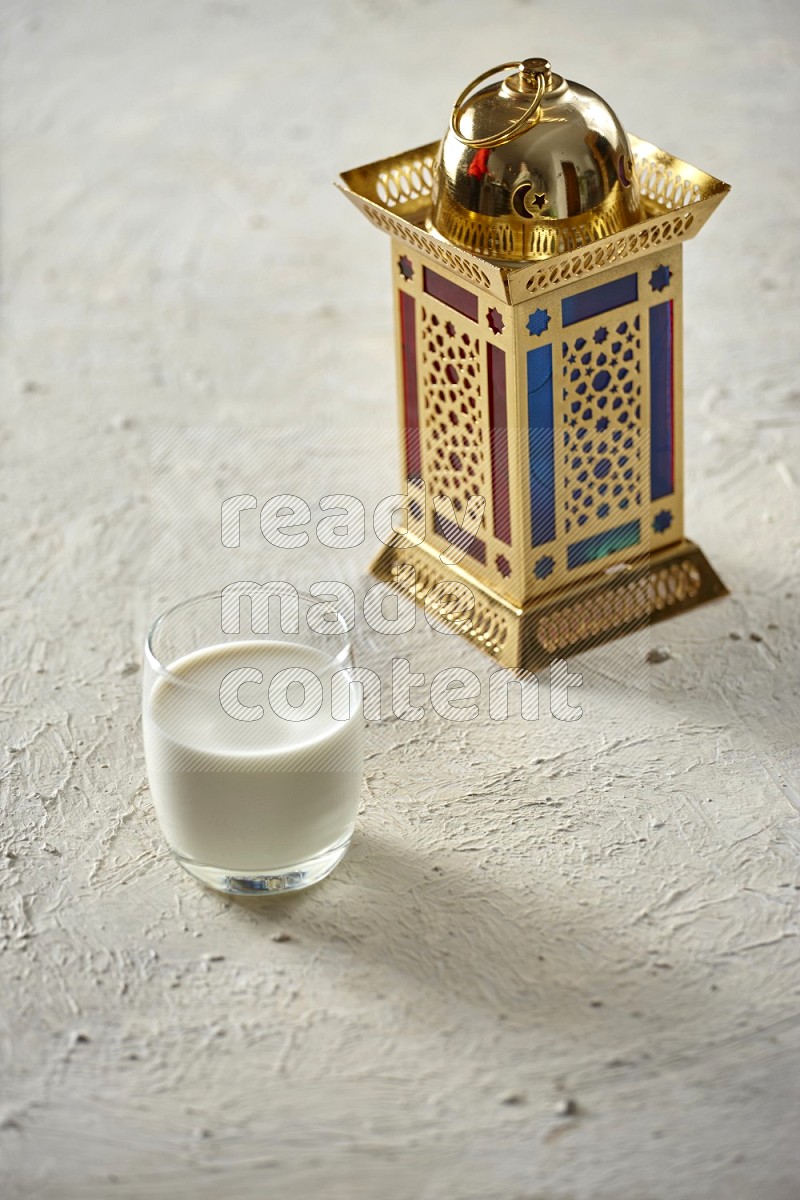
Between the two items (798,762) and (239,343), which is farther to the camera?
(239,343)

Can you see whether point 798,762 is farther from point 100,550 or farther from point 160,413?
point 160,413

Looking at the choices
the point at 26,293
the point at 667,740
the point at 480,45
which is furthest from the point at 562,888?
the point at 480,45

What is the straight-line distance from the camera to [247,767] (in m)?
1.13

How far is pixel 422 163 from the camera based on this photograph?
1484 millimetres

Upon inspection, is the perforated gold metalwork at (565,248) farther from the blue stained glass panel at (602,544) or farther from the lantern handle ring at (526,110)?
the blue stained glass panel at (602,544)

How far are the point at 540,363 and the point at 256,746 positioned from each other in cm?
44

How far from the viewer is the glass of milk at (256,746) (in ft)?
3.75

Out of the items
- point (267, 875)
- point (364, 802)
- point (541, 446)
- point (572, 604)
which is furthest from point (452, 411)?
point (267, 875)

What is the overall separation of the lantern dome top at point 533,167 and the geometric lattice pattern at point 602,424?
3.6 inches

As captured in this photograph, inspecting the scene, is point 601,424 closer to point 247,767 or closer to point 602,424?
point 602,424

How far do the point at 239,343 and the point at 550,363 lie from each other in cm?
69

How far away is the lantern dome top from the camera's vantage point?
1.32m

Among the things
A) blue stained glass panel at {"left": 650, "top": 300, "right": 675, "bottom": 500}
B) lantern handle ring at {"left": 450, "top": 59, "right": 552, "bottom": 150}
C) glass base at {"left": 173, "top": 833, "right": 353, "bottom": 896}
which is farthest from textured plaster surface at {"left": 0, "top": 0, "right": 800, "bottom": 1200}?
lantern handle ring at {"left": 450, "top": 59, "right": 552, "bottom": 150}

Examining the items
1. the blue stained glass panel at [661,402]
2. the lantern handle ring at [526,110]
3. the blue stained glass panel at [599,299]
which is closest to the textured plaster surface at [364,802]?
the blue stained glass panel at [661,402]
